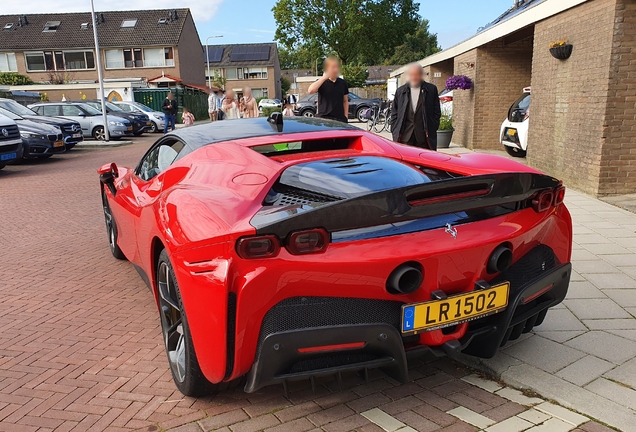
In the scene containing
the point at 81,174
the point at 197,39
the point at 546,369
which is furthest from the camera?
the point at 197,39

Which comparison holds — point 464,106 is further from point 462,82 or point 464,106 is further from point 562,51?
point 562,51

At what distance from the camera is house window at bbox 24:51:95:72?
4809 cm

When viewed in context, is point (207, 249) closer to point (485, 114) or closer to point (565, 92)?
point (565, 92)

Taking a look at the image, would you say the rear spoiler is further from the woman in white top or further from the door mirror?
the woman in white top

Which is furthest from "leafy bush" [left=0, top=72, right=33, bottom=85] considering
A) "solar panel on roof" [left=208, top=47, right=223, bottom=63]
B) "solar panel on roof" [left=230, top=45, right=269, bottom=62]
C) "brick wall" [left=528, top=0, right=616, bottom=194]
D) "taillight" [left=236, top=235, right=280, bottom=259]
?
"taillight" [left=236, top=235, right=280, bottom=259]

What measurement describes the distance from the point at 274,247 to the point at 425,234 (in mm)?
690

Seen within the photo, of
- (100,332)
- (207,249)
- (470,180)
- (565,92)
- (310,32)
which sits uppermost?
(310,32)

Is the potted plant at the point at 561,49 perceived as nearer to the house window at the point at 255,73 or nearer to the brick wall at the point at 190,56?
the brick wall at the point at 190,56

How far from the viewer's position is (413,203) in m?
2.36

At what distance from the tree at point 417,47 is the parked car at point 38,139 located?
279 feet

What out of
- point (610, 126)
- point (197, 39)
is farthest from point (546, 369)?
point (197, 39)

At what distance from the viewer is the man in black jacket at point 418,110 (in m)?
6.48

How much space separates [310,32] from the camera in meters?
47.7

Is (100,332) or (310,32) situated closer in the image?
(100,332)
